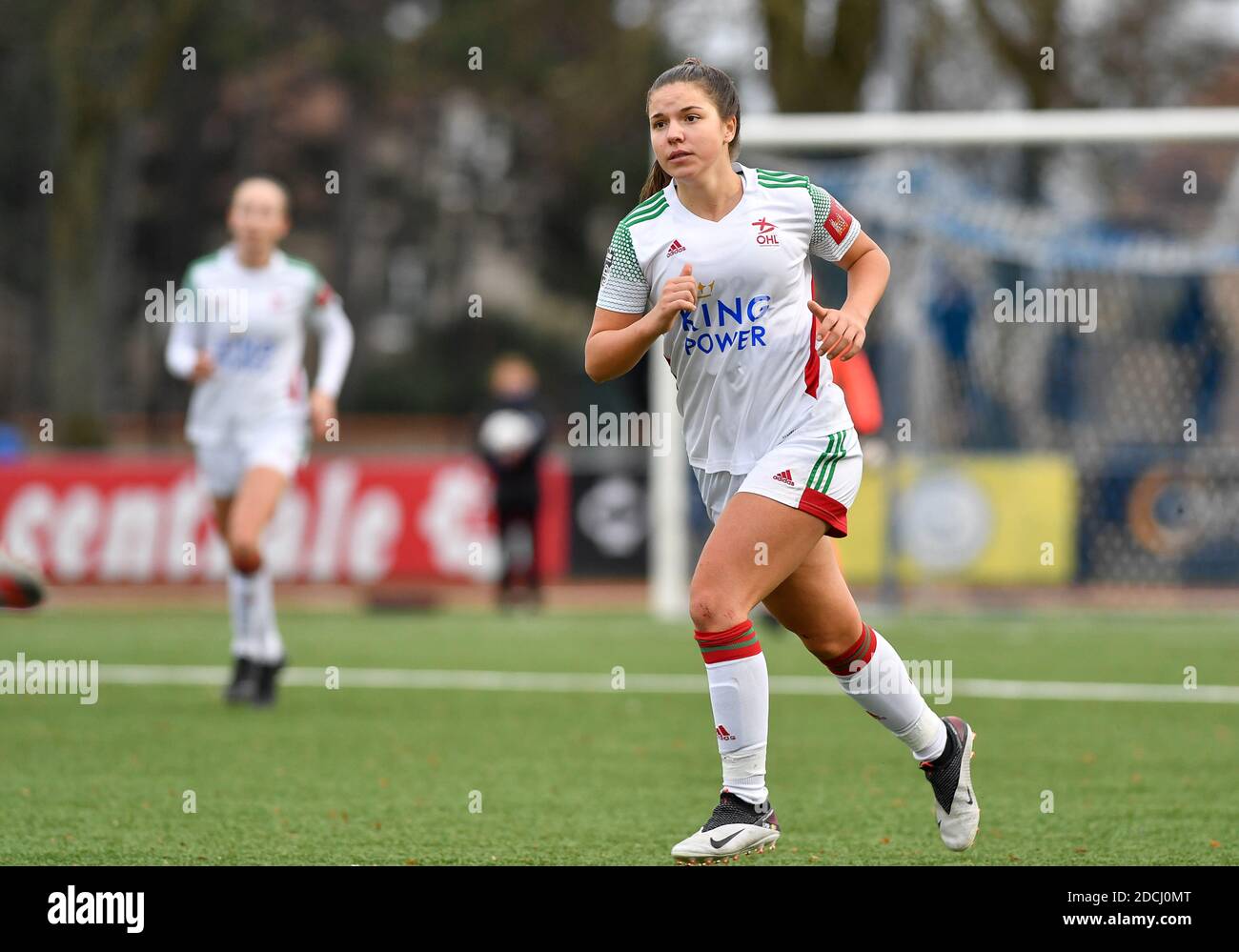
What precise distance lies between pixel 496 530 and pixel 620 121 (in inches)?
611

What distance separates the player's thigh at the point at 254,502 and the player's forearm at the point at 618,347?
174 inches

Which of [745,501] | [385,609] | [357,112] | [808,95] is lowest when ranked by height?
[385,609]

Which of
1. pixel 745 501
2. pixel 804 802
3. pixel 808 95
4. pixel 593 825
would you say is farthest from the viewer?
pixel 808 95

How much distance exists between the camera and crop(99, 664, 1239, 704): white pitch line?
10602mm

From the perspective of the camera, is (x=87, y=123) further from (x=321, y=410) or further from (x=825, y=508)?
(x=825, y=508)

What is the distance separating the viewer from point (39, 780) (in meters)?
7.54

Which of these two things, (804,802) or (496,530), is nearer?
(804,802)

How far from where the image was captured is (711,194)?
568 centimetres

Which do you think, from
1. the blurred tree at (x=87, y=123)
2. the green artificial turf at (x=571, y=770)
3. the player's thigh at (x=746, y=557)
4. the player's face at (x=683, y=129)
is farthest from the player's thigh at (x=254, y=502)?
the blurred tree at (x=87, y=123)

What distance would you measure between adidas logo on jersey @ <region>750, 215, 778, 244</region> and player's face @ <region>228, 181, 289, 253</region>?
481 centimetres
